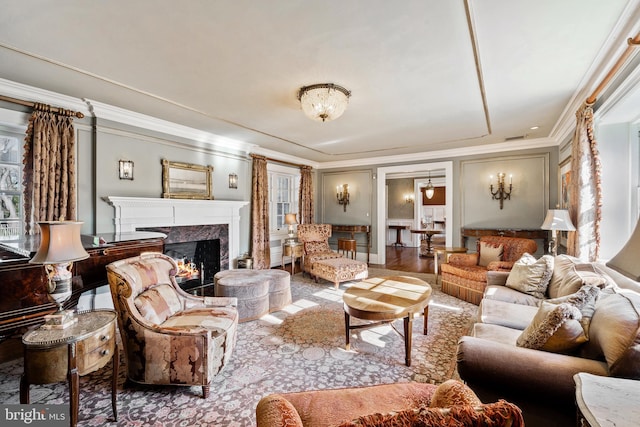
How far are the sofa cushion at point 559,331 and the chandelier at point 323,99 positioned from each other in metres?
2.36

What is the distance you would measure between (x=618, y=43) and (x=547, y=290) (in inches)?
87.0

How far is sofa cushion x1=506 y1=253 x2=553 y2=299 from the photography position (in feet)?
9.32

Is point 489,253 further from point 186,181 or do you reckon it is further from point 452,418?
point 186,181

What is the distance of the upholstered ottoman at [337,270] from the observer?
4672 millimetres

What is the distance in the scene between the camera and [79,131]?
3281 millimetres

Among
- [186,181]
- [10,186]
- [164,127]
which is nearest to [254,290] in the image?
[186,181]

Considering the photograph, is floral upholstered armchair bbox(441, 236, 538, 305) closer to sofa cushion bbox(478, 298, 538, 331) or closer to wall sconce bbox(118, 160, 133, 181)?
sofa cushion bbox(478, 298, 538, 331)

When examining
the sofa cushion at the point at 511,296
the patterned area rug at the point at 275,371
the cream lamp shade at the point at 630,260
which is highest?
the cream lamp shade at the point at 630,260

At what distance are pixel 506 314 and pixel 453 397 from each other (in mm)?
1896

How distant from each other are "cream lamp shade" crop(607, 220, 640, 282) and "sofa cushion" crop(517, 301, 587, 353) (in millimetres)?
931

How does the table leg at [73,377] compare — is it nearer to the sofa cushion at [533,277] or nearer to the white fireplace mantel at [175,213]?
the white fireplace mantel at [175,213]

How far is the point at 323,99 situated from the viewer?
9.04ft

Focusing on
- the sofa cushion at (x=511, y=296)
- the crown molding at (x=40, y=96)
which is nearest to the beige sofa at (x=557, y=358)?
the sofa cushion at (x=511, y=296)

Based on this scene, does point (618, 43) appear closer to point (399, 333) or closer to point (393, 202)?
point (399, 333)
